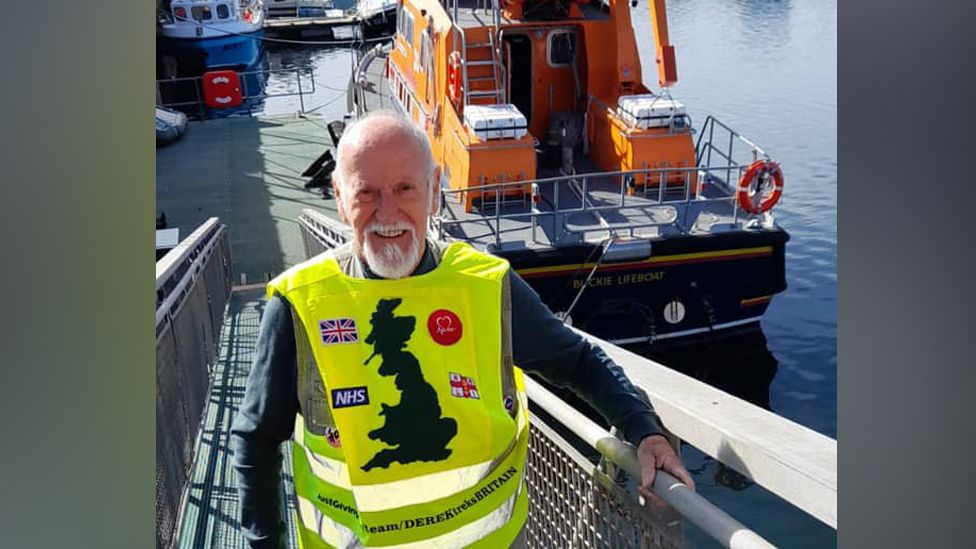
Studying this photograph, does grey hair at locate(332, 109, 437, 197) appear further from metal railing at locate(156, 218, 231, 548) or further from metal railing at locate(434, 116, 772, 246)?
metal railing at locate(434, 116, 772, 246)

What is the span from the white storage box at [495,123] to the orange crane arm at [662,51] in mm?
1673

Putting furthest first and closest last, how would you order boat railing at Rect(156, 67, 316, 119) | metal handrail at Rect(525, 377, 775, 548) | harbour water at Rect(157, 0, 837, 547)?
boat railing at Rect(156, 67, 316, 119)
harbour water at Rect(157, 0, 837, 547)
metal handrail at Rect(525, 377, 775, 548)

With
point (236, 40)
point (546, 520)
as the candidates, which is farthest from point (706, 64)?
point (546, 520)

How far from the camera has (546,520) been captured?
2893 mm

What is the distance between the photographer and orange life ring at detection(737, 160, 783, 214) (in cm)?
1000

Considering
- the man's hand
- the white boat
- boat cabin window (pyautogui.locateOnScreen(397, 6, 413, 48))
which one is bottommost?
the man's hand

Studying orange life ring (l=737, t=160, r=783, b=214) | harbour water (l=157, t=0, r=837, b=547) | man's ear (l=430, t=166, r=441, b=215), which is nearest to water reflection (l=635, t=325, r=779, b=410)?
harbour water (l=157, t=0, r=837, b=547)

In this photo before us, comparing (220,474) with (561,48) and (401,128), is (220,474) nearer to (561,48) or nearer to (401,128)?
(401,128)

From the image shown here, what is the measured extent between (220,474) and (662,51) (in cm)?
821

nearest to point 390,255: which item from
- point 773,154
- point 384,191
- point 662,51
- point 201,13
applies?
point 384,191

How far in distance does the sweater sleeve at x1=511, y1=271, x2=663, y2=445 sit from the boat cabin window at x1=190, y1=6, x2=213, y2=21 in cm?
3623

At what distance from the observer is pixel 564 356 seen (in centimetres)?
241

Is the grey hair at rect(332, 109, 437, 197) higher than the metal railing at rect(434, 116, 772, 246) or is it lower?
higher
